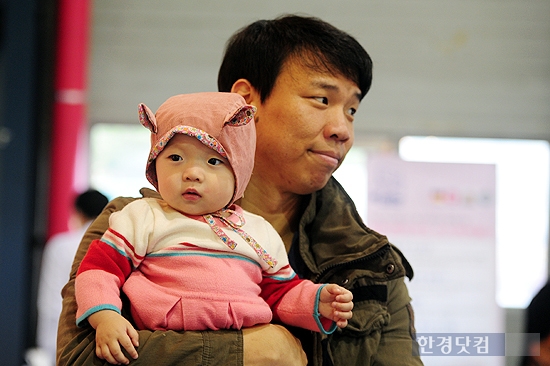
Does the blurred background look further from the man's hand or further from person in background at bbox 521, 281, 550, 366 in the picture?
the man's hand

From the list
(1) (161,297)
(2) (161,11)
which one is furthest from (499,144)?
(1) (161,297)

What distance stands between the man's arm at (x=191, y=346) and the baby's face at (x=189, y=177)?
A: 24cm

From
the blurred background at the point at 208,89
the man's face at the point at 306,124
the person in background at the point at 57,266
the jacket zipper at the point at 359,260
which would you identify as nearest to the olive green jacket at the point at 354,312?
the jacket zipper at the point at 359,260

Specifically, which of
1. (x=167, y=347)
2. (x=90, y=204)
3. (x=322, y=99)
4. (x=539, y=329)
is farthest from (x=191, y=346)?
(x=90, y=204)

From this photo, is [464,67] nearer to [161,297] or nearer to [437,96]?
[437,96]

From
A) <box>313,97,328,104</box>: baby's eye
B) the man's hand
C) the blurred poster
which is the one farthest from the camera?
the blurred poster

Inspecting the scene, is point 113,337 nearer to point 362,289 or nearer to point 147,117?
point 147,117

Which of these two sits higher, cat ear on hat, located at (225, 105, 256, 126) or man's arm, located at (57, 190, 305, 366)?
cat ear on hat, located at (225, 105, 256, 126)

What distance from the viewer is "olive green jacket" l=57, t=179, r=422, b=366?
3.59 ft

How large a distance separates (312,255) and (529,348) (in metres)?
0.55

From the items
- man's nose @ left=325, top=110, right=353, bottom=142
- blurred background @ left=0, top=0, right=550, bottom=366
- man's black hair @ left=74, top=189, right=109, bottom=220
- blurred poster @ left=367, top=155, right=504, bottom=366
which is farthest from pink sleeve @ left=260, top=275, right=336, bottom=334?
blurred background @ left=0, top=0, right=550, bottom=366

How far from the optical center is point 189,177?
1.13 meters

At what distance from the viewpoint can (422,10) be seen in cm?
477

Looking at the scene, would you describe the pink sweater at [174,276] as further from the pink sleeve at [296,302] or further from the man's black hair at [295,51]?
the man's black hair at [295,51]
